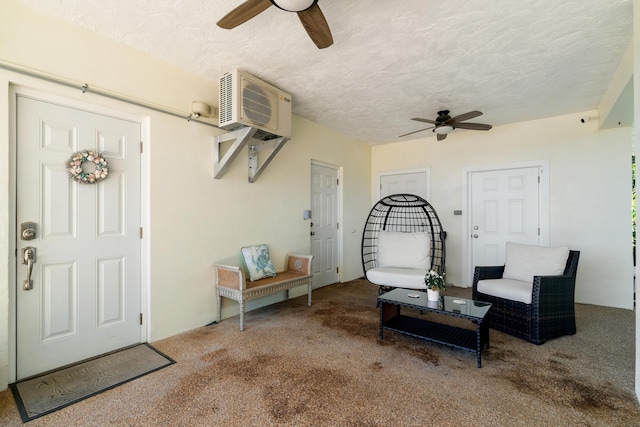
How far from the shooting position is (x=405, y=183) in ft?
17.6

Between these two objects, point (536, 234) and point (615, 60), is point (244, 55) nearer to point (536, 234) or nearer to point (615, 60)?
point (615, 60)

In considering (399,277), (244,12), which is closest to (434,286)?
(399,277)

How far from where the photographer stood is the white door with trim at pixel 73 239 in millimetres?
2035

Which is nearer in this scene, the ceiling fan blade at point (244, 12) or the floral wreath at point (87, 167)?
the ceiling fan blade at point (244, 12)

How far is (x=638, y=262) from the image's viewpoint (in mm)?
1807

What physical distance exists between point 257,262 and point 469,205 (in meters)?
3.51

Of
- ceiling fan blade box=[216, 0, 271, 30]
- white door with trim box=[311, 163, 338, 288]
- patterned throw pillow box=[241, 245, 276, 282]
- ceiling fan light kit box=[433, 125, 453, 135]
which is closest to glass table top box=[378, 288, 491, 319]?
patterned throw pillow box=[241, 245, 276, 282]

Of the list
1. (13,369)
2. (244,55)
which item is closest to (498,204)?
(244,55)

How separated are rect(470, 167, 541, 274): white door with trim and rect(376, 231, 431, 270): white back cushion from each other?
4.14 feet

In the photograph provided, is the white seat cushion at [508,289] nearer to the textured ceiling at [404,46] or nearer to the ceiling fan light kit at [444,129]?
the ceiling fan light kit at [444,129]

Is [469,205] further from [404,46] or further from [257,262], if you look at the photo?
[257,262]

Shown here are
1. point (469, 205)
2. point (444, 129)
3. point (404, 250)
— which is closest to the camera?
point (444, 129)

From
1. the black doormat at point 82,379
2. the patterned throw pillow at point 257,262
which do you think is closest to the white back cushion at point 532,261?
the patterned throw pillow at point 257,262

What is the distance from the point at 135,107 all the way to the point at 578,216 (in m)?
5.31
